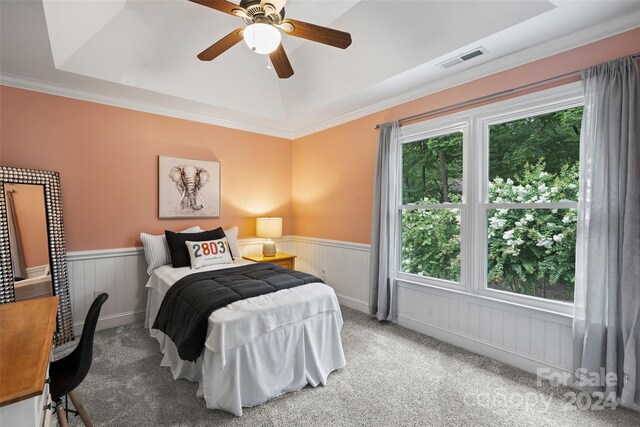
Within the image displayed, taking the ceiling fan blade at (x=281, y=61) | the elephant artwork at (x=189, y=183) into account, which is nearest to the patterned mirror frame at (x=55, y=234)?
the elephant artwork at (x=189, y=183)

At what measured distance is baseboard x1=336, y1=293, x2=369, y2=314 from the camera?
3.78m

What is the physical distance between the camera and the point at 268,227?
14.0 feet

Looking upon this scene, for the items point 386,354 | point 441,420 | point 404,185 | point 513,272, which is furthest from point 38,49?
point 513,272

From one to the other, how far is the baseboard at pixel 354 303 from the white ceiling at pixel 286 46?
7.68ft

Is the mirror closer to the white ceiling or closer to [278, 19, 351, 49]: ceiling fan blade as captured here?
the white ceiling

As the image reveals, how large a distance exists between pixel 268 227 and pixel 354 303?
1.54 meters

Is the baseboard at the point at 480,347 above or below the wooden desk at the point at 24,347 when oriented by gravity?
below

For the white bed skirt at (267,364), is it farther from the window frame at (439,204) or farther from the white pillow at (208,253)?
the window frame at (439,204)

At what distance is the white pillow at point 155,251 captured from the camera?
336 centimetres

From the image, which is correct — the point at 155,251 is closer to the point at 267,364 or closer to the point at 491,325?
the point at 267,364

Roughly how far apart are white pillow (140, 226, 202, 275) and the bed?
1085 millimetres

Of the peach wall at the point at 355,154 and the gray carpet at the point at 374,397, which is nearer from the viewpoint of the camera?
the gray carpet at the point at 374,397

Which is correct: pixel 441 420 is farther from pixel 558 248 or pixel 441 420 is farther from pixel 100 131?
pixel 100 131

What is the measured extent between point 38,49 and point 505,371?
4565 millimetres
